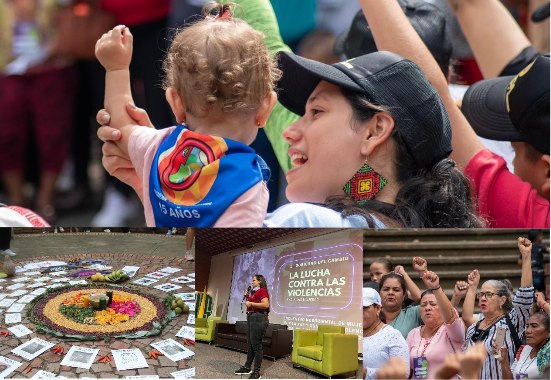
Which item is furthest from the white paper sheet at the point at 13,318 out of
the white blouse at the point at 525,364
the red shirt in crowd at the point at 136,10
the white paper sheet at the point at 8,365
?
the white blouse at the point at 525,364

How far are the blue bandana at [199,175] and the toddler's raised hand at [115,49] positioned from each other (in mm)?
381

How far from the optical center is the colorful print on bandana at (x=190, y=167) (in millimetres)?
1951

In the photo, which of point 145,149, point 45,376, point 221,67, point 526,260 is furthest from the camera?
point 526,260

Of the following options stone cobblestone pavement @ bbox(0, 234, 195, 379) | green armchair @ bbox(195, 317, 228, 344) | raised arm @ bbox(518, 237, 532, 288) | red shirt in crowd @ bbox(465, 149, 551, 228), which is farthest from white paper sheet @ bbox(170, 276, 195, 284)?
raised arm @ bbox(518, 237, 532, 288)

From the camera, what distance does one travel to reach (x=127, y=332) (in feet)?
7.41

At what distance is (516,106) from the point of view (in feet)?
7.51

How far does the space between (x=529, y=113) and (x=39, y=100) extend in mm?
1845

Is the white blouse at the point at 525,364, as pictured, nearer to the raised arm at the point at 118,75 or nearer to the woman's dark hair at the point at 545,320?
the woman's dark hair at the point at 545,320

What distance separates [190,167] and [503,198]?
1106 millimetres

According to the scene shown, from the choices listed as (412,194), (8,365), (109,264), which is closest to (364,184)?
(412,194)

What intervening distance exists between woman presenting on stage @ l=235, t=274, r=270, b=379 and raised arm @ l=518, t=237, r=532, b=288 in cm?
90

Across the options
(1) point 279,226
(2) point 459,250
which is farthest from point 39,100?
(2) point 459,250

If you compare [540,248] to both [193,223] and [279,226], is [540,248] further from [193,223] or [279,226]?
[193,223]

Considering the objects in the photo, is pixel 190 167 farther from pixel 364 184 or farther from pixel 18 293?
pixel 18 293
